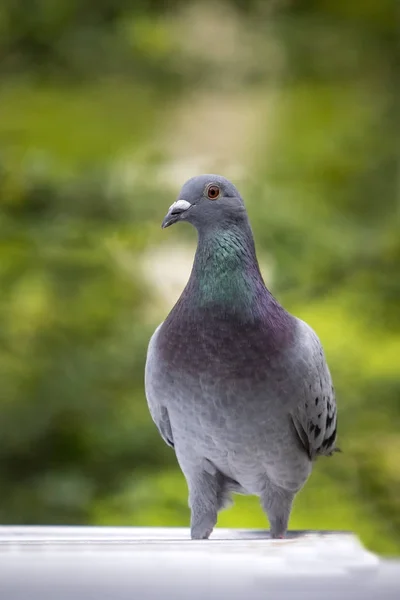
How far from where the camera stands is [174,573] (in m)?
1.12

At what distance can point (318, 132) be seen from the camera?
4758mm

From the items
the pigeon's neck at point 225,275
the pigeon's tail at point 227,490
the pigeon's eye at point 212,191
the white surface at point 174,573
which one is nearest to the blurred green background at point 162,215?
the pigeon's tail at point 227,490

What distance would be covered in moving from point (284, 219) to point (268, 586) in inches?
135

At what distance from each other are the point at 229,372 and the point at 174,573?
1.51ft

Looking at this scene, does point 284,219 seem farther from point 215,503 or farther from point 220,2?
point 215,503

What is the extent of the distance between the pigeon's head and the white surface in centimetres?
59

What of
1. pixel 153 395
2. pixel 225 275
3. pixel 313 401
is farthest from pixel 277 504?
pixel 225 275

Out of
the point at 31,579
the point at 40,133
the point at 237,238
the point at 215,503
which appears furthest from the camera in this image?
the point at 40,133

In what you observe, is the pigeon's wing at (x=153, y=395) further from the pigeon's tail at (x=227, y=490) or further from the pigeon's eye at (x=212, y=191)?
the pigeon's eye at (x=212, y=191)

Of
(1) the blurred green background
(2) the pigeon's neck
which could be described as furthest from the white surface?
(1) the blurred green background

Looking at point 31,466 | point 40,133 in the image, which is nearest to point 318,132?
point 40,133

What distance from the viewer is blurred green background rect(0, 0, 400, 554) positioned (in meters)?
4.23

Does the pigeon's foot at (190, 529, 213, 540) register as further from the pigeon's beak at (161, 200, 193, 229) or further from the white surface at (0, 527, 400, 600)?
the pigeon's beak at (161, 200, 193, 229)

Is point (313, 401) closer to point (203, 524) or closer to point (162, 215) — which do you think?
point (203, 524)
